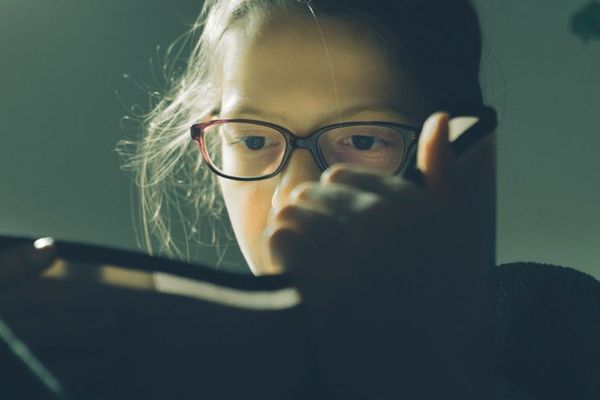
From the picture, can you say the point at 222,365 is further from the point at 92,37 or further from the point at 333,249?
the point at 92,37

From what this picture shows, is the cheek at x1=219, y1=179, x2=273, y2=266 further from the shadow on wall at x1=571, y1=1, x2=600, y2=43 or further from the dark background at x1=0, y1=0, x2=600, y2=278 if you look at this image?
the shadow on wall at x1=571, y1=1, x2=600, y2=43

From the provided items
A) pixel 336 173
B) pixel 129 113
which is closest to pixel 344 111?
pixel 336 173

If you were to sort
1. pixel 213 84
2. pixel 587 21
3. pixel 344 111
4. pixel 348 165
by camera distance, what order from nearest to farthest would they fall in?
pixel 348 165
pixel 344 111
pixel 213 84
pixel 587 21

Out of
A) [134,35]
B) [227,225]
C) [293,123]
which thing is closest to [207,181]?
[227,225]

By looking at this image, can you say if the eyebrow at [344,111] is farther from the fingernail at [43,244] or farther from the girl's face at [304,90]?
the fingernail at [43,244]

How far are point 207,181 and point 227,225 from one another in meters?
0.07

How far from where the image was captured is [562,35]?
0.79 m

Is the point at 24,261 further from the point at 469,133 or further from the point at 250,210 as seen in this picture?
the point at 250,210

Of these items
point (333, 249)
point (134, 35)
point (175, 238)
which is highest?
point (134, 35)

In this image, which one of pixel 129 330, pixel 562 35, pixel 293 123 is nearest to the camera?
pixel 129 330

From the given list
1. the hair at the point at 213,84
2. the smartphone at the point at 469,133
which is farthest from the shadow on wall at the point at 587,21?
the smartphone at the point at 469,133

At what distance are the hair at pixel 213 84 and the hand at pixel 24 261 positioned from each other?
0.15 metres

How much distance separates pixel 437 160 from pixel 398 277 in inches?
1.6

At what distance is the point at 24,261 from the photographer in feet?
0.52
